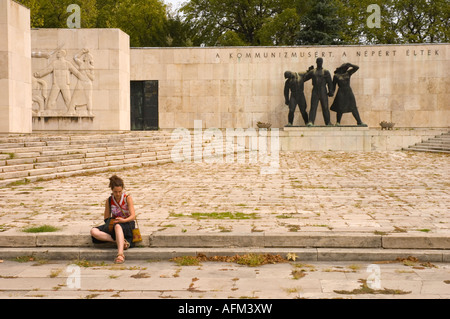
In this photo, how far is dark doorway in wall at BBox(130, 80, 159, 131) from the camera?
2775 cm

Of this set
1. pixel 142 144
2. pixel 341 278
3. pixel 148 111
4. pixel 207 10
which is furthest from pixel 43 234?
pixel 207 10

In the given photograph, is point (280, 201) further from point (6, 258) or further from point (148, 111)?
point (148, 111)

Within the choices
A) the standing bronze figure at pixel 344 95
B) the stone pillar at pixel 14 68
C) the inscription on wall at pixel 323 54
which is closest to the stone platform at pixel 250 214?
the stone pillar at pixel 14 68

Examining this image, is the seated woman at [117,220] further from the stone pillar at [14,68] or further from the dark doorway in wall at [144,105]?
the dark doorway in wall at [144,105]

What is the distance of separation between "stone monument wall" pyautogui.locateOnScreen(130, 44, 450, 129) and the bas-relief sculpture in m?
6.14

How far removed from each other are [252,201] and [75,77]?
15.4 m

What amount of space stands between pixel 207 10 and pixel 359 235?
37.9 metres

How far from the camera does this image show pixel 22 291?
4.64m

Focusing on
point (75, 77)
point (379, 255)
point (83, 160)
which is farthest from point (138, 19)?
point (379, 255)

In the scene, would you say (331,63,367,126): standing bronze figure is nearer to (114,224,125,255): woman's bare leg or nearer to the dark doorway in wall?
the dark doorway in wall

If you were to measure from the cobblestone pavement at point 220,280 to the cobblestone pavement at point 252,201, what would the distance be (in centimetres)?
93

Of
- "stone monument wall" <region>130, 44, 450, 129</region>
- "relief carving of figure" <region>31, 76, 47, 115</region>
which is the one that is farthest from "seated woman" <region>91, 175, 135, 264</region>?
"stone monument wall" <region>130, 44, 450, 129</region>

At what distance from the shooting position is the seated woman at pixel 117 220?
5988 mm

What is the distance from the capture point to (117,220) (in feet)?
19.8
